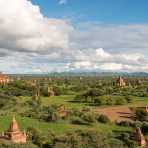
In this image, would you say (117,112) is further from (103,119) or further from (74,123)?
(74,123)

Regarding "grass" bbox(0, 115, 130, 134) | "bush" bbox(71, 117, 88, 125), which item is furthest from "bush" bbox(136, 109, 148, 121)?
"bush" bbox(71, 117, 88, 125)

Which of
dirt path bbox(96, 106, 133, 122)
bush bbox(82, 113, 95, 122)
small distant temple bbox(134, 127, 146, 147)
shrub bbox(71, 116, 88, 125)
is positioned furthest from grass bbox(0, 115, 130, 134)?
small distant temple bbox(134, 127, 146, 147)

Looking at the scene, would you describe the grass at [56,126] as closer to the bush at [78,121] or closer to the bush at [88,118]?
the bush at [78,121]

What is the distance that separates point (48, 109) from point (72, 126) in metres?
12.5

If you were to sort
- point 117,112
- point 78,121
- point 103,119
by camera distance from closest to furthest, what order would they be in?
point 78,121
point 103,119
point 117,112

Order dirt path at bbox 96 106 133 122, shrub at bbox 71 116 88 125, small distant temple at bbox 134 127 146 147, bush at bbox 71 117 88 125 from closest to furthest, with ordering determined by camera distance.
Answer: small distant temple at bbox 134 127 146 147
bush at bbox 71 117 88 125
shrub at bbox 71 116 88 125
dirt path at bbox 96 106 133 122

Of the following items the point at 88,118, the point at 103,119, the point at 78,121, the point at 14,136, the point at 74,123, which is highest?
the point at 88,118

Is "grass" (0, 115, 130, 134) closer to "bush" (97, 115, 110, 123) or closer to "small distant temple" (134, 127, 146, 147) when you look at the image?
"bush" (97, 115, 110, 123)

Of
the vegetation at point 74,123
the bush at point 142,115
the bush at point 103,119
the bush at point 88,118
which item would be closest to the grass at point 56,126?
the vegetation at point 74,123

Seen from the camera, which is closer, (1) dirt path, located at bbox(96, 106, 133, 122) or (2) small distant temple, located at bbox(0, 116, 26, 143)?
(2) small distant temple, located at bbox(0, 116, 26, 143)

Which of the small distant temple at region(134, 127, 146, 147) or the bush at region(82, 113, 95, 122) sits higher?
the bush at region(82, 113, 95, 122)

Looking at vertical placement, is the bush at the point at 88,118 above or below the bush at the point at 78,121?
above

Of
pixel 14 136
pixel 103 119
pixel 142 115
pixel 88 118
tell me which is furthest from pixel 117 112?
pixel 14 136

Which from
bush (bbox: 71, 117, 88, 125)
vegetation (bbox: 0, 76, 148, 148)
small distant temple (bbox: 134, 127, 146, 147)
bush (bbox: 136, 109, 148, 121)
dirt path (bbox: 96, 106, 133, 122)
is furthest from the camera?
dirt path (bbox: 96, 106, 133, 122)
